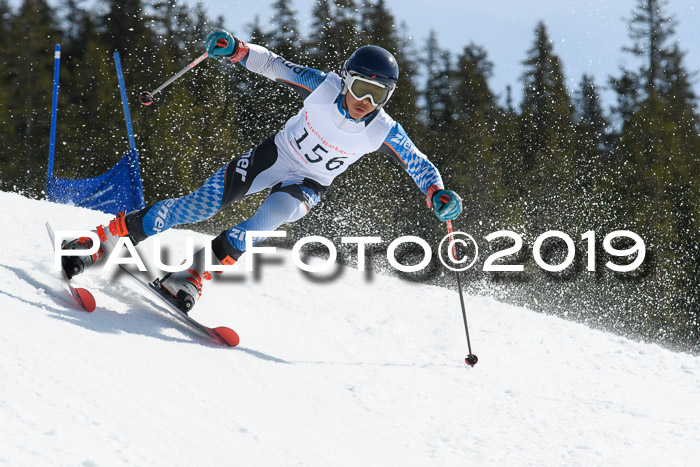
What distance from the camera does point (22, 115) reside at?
20938mm

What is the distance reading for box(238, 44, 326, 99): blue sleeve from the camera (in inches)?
150

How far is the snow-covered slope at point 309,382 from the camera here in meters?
2.01

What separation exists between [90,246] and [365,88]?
1.88m

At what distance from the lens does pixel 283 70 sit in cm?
391

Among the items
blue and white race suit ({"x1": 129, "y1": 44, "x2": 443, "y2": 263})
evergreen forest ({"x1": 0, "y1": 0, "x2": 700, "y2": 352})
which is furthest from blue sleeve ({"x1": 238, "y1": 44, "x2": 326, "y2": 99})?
evergreen forest ({"x1": 0, "y1": 0, "x2": 700, "y2": 352})

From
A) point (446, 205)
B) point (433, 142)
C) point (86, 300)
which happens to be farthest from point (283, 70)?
point (433, 142)

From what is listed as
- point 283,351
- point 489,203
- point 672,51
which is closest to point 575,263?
point 489,203

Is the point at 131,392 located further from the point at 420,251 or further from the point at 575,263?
the point at 575,263

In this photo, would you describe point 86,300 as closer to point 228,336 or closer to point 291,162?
point 228,336

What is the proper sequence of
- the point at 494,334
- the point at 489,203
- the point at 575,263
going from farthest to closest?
1. the point at 489,203
2. the point at 575,263
3. the point at 494,334

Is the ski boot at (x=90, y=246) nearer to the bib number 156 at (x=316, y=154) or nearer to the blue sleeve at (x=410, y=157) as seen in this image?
the bib number 156 at (x=316, y=154)

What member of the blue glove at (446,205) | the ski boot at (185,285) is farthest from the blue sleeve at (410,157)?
the ski boot at (185,285)

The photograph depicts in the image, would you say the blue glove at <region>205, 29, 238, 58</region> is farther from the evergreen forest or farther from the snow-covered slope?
the evergreen forest

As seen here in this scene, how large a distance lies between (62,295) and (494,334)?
2.99 metres
